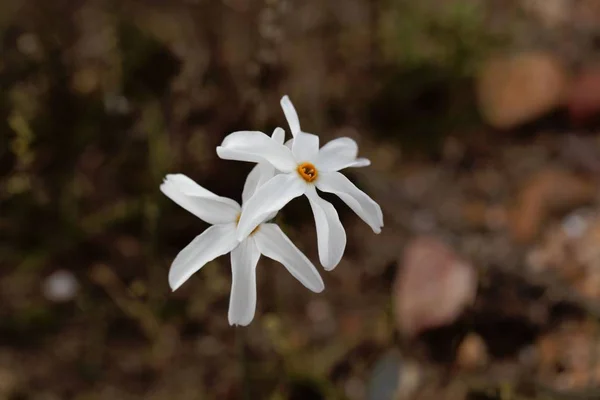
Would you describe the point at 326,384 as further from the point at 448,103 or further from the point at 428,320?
the point at 448,103

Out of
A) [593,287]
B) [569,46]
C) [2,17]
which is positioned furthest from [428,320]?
[2,17]

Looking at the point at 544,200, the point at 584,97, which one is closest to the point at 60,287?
the point at 544,200

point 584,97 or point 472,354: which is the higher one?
point 584,97

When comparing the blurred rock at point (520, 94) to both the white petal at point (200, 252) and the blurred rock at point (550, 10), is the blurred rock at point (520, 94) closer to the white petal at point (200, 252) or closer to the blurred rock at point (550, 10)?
the blurred rock at point (550, 10)

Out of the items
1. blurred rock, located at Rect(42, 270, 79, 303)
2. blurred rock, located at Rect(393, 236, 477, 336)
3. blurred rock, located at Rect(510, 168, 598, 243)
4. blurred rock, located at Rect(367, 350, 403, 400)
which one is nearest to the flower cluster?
blurred rock, located at Rect(367, 350, 403, 400)

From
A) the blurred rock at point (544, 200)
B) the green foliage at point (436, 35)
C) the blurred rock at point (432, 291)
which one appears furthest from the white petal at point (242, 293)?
the green foliage at point (436, 35)

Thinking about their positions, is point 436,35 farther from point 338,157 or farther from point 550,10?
point 338,157
